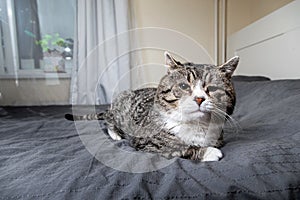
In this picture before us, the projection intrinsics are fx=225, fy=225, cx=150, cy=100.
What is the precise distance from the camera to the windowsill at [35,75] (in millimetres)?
2010

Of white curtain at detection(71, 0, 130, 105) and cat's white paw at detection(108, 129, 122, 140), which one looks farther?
white curtain at detection(71, 0, 130, 105)

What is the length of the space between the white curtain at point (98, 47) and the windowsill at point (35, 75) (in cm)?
12

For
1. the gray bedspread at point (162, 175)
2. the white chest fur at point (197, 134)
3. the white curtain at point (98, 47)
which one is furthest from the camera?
the white curtain at point (98, 47)

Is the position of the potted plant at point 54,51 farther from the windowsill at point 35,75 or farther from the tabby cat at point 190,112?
the tabby cat at point 190,112

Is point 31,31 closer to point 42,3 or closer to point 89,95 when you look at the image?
point 42,3

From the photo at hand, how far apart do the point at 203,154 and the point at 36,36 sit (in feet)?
6.62

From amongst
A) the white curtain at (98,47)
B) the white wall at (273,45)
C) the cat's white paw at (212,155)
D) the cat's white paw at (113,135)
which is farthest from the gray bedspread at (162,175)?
the white curtain at (98,47)

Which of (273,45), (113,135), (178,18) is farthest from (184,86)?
(178,18)

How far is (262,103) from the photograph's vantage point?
1.02 metres

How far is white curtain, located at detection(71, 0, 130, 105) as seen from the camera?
6.16 feet

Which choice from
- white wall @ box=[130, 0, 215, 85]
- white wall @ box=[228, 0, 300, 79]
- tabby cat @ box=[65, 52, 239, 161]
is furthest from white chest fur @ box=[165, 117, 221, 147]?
white wall @ box=[130, 0, 215, 85]

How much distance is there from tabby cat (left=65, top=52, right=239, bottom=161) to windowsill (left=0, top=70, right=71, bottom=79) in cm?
159

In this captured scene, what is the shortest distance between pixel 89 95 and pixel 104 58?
0.34 m

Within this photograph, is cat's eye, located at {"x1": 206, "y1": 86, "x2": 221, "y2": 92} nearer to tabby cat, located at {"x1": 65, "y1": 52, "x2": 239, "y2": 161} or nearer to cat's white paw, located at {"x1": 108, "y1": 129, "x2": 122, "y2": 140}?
tabby cat, located at {"x1": 65, "y1": 52, "x2": 239, "y2": 161}
